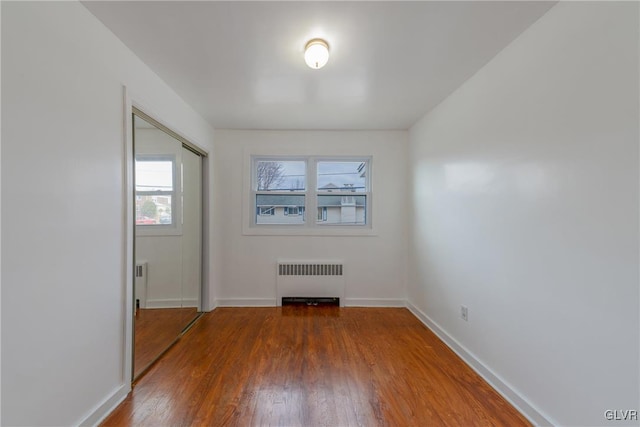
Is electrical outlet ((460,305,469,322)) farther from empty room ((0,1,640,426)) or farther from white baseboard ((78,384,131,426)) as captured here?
white baseboard ((78,384,131,426))

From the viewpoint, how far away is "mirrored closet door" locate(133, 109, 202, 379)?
80.3 inches

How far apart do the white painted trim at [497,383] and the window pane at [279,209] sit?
86.9 inches

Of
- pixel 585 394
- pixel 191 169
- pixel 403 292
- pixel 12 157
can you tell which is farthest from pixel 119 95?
pixel 403 292

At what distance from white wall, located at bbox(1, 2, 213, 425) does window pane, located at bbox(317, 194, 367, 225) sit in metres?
2.45

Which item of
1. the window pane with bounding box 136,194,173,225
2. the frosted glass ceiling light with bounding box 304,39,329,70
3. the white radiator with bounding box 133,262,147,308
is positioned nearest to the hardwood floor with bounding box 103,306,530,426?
the white radiator with bounding box 133,262,147,308

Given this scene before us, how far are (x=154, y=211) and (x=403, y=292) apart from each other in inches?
126

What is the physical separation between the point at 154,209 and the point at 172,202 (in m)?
0.29

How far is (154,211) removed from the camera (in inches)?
87.3

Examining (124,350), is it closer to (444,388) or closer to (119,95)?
(119,95)

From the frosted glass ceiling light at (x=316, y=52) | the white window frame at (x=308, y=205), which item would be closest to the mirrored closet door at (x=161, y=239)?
the white window frame at (x=308, y=205)

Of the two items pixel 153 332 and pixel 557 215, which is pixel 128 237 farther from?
pixel 557 215

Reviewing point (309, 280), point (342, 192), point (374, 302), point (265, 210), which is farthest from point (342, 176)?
point (374, 302)

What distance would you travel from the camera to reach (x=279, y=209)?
3.73 metres

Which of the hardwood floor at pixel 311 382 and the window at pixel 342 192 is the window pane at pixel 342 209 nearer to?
the window at pixel 342 192
